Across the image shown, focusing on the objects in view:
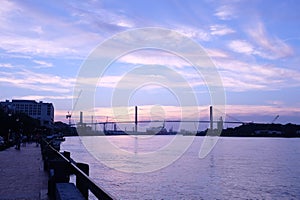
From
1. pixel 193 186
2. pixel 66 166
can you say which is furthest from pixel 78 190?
pixel 193 186

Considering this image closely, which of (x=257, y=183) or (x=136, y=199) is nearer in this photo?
(x=136, y=199)

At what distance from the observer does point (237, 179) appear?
3509cm

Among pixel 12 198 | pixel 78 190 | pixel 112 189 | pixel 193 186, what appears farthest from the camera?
pixel 193 186

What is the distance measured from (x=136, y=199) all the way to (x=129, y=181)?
7821mm

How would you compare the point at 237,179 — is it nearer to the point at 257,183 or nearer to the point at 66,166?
the point at 257,183

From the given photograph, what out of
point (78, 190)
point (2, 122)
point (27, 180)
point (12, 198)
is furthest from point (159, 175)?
point (2, 122)

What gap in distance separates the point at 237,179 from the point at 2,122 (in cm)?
3870

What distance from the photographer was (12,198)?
11453mm

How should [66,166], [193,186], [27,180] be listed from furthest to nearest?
[193,186]
[27,180]
[66,166]

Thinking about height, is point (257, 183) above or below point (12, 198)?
below

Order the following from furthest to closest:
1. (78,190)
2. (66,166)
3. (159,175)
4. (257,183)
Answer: (159,175) < (257,183) < (66,166) < (78,190)

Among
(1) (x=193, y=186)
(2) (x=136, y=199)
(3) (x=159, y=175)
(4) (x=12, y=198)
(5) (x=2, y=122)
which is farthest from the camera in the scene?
(5) (x=2, y=122)

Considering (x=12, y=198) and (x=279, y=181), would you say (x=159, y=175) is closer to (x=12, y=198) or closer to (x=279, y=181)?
(x=279, y=181)

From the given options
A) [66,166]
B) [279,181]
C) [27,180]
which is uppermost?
[66,166]
